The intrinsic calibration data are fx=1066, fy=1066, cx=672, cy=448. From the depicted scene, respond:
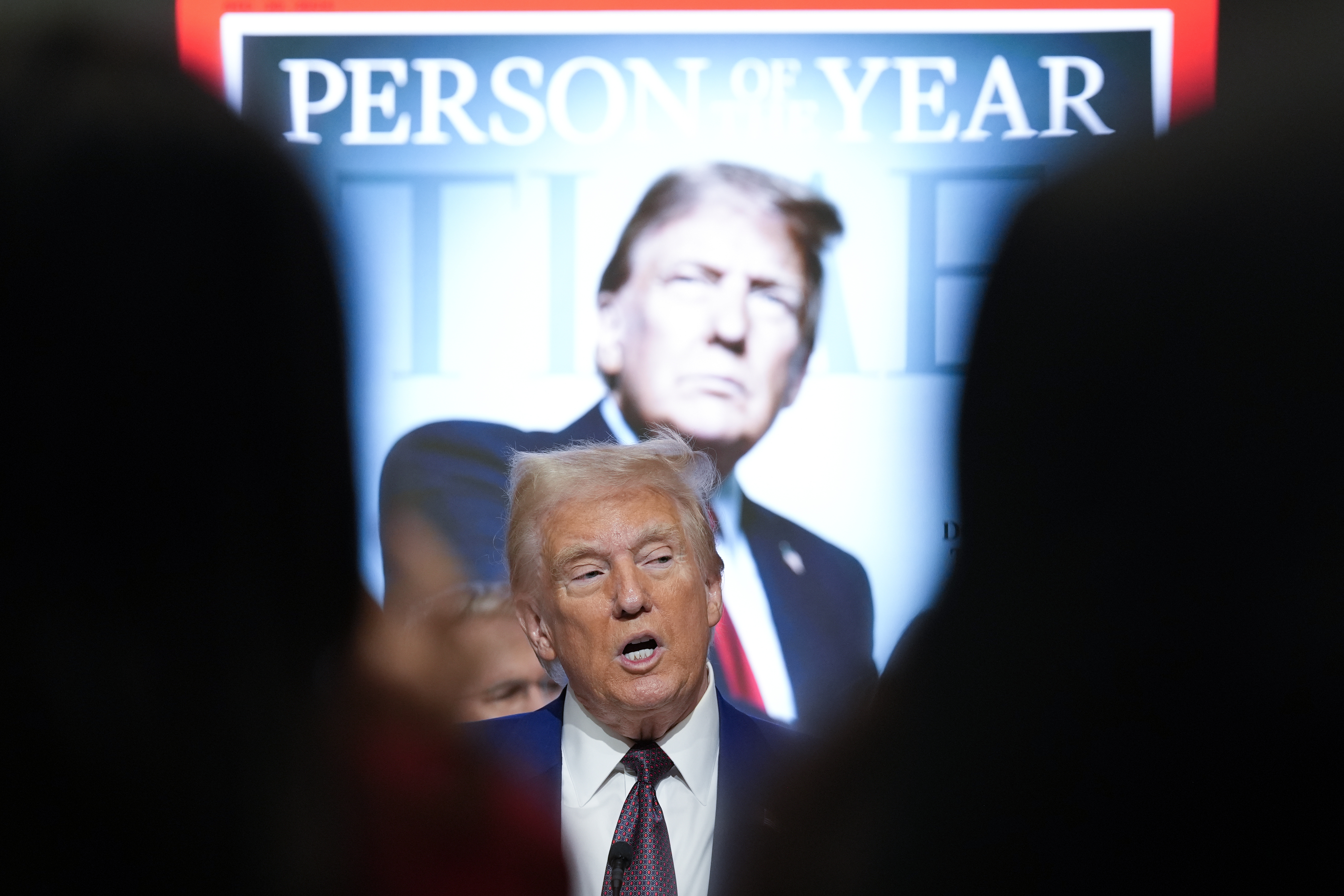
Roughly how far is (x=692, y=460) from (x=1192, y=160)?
1388mm

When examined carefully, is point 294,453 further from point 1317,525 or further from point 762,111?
point 1317,525

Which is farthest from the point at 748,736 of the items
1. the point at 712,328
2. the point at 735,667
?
the point at 712,328

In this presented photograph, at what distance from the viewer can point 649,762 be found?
4.94ft

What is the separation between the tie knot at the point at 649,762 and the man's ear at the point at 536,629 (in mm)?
184

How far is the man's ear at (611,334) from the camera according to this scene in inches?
88.3

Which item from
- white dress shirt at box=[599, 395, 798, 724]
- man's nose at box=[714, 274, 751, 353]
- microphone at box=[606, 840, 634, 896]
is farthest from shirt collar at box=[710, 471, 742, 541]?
microphone at box=[606, 840, 634, 896]

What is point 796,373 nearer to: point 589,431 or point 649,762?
point 589,431

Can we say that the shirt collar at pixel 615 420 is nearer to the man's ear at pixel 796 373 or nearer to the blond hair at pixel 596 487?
the man's ear at pixel 796 373

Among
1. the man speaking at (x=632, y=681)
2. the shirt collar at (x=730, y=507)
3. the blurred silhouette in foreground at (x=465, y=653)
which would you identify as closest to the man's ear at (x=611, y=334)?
the shirt collar at (x=730, y=507)

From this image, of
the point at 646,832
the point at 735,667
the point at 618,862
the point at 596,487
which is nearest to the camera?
the point at 618,862

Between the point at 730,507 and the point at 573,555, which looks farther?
the point at 730,507

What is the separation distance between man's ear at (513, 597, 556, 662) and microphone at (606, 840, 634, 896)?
1.07 feet

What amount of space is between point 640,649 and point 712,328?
892 mm

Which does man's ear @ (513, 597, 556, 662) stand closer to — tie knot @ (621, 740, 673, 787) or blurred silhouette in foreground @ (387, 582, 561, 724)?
tie knot @ (621, 740, 673, 787)
